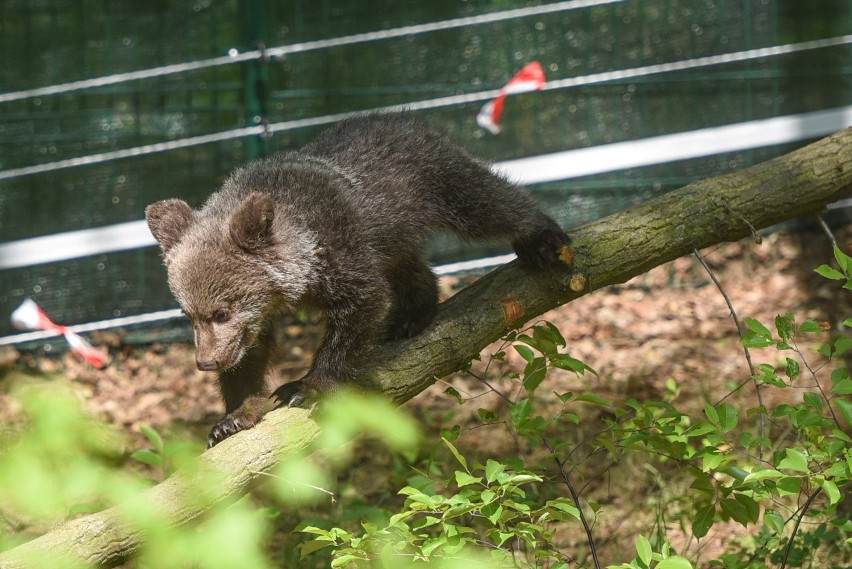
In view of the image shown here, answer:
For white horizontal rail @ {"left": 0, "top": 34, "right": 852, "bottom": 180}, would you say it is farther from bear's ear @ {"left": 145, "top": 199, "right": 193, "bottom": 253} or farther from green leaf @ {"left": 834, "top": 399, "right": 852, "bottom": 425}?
green leaf @ {"left": 834, "top": 399, "right": 852, "bottom": 425}

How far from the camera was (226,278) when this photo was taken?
12.8 feet

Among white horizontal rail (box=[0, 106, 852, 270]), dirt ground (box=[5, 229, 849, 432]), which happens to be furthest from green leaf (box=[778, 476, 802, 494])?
white horizontal rail (box=[0, 106, 852, 270])

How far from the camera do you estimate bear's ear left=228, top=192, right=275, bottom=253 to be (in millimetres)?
3842

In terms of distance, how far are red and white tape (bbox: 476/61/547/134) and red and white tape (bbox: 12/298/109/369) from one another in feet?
11.6

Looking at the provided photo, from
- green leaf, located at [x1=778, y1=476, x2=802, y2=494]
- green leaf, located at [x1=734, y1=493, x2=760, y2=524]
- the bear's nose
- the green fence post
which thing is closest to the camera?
green leaf, located at [x1=778, y1=476, x2=802, y2=494]

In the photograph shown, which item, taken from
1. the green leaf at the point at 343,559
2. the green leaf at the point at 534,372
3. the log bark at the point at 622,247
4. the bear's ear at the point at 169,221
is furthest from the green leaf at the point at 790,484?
the bear's ear at the point at 169,221

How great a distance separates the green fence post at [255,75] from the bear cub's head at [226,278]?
128 inches

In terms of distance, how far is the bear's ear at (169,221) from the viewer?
411cm

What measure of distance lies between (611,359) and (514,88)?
89.7 inches

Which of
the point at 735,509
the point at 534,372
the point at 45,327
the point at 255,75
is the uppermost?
the point at 255,75

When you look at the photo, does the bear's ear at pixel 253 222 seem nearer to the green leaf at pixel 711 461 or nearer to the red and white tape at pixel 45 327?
the green leaf at pixel 711 461

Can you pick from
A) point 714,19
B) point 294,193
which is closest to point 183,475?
point 294,193

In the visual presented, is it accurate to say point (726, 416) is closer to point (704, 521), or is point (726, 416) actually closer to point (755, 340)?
point (755, 340)

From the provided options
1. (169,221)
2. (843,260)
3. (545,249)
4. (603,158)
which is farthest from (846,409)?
(603,158)
